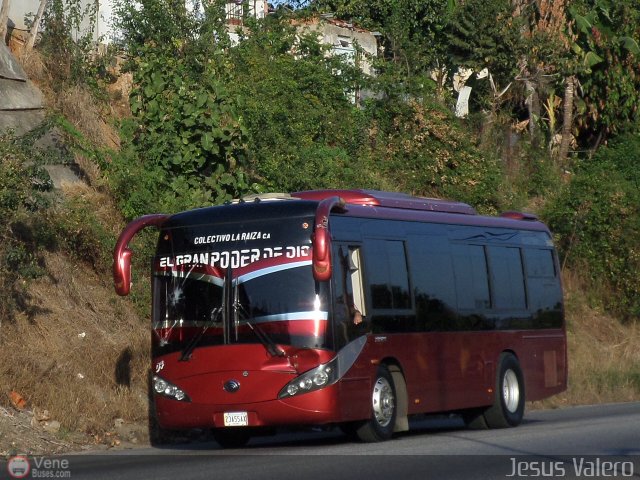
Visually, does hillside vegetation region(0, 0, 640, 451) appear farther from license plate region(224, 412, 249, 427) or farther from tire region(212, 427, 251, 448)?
license plate region(224, 412, 249, 427)

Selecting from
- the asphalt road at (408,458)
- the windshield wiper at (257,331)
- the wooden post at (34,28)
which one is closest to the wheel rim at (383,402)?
the asphalt road at (408,458)

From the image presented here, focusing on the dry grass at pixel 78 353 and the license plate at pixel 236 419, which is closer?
the license plate at pixel 236 419

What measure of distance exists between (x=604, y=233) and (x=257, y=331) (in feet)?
63.2

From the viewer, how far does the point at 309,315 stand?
540 inches

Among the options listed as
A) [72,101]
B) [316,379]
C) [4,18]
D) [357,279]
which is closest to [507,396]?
[357,279]

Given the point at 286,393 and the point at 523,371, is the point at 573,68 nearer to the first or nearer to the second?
the point at 523,371

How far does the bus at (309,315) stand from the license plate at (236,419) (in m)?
0.01

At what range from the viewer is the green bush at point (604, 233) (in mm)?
30875

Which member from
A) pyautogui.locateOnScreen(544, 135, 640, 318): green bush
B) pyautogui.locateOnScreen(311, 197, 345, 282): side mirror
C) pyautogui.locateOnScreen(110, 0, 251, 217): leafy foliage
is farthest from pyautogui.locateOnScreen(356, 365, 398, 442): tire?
pyautogui.locateOnScreen(544, 135, 640, 318): green bush

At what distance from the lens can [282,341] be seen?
13.8m

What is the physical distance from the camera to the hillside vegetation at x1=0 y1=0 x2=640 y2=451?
18.0 meters

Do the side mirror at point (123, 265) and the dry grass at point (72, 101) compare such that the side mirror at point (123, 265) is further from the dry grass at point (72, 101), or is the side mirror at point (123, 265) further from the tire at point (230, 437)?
the dry grass at point (72, 101)

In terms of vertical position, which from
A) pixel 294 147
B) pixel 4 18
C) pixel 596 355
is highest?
pixel 4 18

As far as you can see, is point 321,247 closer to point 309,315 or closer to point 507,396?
point 309,315
